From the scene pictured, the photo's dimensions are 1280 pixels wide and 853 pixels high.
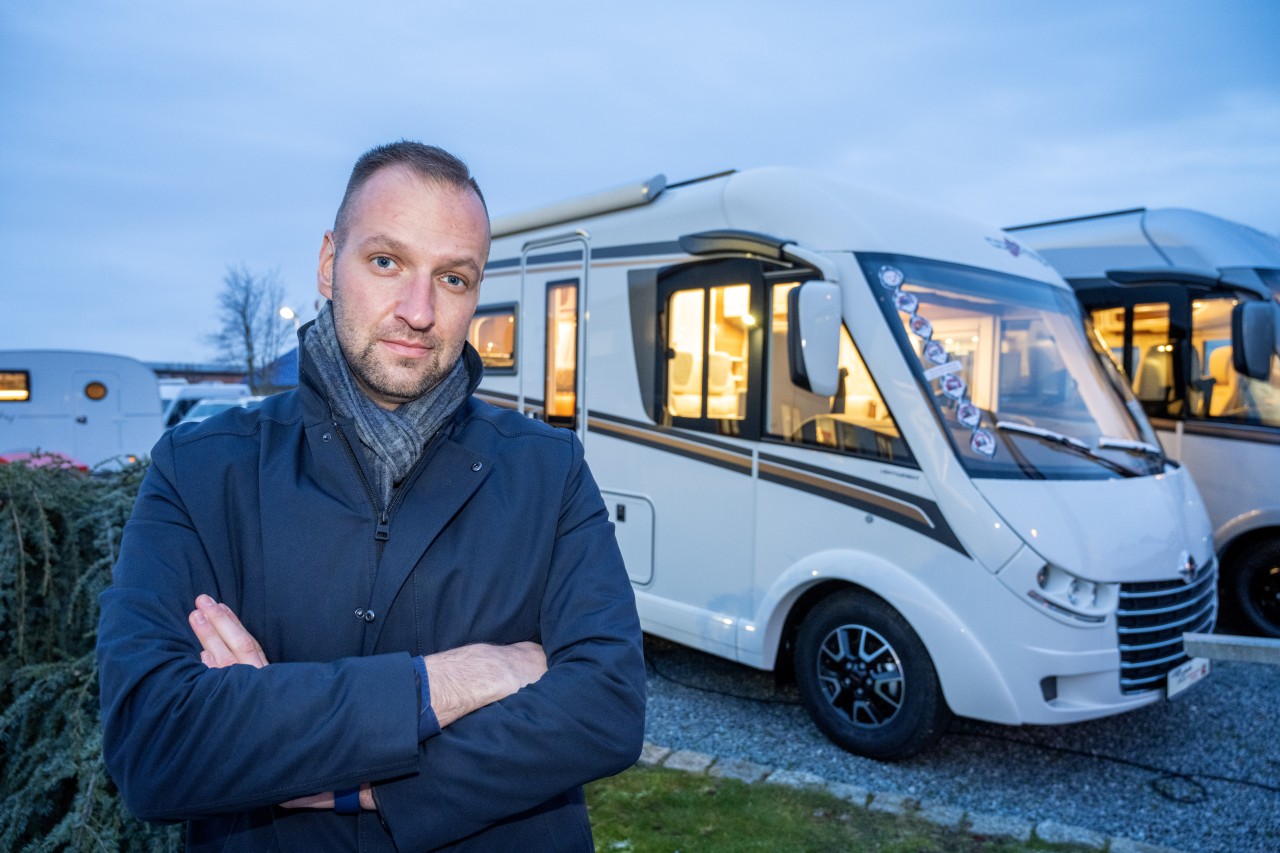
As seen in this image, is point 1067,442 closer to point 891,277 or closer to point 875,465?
point 875,465

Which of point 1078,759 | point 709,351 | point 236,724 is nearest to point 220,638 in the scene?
point 236,724

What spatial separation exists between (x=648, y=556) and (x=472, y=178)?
3781mm

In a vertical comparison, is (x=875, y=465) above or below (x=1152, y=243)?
below

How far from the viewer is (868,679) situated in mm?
4320

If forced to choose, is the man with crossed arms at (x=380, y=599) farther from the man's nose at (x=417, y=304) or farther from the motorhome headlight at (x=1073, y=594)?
the motorhome headlight at (x=1073, y=594)

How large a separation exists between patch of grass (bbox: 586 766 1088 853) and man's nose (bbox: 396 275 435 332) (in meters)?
2.37

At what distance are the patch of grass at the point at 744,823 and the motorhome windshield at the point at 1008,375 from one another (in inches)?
61.9

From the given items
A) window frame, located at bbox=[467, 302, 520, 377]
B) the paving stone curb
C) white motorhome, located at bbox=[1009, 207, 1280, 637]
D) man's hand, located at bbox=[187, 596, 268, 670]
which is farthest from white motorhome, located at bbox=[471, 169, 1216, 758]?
man's hand, located at bbox=[187, 596, 268, 670]

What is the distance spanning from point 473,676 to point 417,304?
2.25ft

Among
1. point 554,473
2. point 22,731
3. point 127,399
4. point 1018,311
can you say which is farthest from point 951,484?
point 127,399

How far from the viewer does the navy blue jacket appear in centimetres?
133

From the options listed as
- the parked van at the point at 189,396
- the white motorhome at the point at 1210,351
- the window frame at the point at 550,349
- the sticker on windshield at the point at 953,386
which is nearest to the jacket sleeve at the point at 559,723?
the sticker on windshield at the point at 953,386

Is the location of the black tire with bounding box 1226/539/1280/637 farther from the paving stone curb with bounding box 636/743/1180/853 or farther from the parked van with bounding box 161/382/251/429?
the parked van with bounding box 161/382/251/429

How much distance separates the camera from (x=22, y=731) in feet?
8.25
